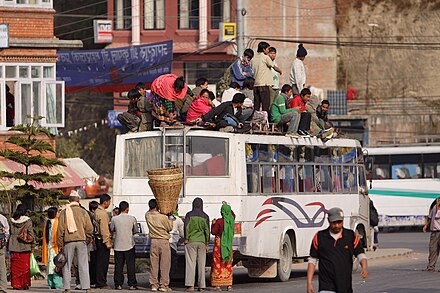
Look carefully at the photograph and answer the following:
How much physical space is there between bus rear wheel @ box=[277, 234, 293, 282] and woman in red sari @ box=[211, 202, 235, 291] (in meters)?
2.45

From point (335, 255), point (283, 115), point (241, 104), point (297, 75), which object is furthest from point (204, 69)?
point (335, 255)

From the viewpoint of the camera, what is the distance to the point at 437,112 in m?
73.8

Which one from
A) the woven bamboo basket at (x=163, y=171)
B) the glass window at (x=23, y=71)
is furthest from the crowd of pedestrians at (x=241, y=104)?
the glass window at (x=23, y=71)

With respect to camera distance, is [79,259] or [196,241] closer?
[79,259]

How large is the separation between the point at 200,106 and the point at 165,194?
237cm

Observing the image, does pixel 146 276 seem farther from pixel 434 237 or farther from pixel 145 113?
pixel 434 237

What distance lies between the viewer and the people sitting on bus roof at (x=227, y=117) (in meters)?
25.0

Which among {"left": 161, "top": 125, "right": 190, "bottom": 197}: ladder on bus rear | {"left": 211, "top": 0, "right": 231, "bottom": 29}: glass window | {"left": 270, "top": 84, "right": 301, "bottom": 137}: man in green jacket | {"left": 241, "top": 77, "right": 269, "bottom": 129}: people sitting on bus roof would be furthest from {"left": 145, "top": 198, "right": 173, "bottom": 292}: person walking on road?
{"left": 211, "top": 0, "right": 231, "bottom": 29}: glass window

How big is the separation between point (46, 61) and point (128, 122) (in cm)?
1396

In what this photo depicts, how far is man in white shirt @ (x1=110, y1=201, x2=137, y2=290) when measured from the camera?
78.6ft

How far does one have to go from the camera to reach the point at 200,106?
25.5 meters

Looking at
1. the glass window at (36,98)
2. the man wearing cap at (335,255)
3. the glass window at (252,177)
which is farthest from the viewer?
the glass window at (36,98)

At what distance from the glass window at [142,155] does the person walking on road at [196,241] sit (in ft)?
6.28

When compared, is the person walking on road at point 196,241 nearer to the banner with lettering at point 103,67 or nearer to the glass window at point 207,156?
the glass window at point 207,156
